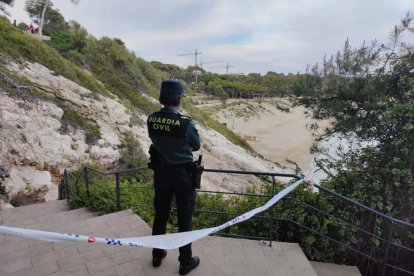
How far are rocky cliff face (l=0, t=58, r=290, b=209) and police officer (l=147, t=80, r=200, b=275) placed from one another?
7.52 meters

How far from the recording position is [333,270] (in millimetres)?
4410

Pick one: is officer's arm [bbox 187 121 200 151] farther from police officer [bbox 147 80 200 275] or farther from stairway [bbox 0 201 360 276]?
stairway [bbox 0 201 360 276]

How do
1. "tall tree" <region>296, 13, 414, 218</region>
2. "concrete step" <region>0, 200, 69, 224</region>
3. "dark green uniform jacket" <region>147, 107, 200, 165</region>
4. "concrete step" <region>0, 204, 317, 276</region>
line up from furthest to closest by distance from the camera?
"concrete step" <region>0, 200, 69, 224</region> → "tall tree" <region>296, 13, 414, 218</region> → "concrete step" <region>0, 204, 317, 276</region> → "dark green uniform jacket" <region>147, 107, 200, 165</region>

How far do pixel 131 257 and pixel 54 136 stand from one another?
8859mm

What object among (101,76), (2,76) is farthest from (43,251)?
(101,76)

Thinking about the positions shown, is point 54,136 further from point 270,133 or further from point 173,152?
point 270,133

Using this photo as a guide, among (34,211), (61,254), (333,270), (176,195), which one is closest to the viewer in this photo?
(176,195)

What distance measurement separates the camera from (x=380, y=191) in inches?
208

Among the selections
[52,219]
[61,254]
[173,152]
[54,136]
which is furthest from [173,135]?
[54,136]

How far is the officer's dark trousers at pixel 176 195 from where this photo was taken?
3.09m

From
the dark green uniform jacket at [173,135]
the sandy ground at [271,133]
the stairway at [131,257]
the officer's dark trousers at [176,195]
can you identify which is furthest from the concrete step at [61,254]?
the sandy ground at [271,133]

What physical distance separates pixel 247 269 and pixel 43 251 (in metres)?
2.52

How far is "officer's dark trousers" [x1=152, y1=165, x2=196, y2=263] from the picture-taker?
3088 millimetres

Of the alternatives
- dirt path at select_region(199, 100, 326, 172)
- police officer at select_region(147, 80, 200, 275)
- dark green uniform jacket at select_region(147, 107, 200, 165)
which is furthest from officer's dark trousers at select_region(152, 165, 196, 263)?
dirt path at select_region(199, 100, 326, 172)
